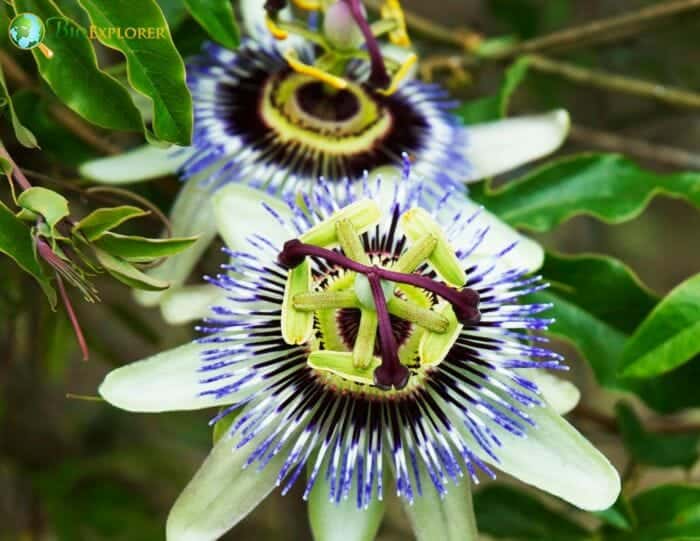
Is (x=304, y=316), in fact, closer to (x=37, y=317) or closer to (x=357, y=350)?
(x=357, y=350)

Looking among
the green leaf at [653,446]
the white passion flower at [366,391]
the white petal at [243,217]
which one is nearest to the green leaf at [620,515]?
the green leaf at [653,446]

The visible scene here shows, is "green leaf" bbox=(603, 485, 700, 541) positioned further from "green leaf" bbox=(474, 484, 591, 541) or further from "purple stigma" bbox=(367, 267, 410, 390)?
"purple stigma" bbox=(367, 267, 410, 390)

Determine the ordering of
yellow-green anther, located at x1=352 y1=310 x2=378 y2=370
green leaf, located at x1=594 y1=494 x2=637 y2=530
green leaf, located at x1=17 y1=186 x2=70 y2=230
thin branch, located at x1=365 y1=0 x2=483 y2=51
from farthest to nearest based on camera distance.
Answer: thin branch, located at x1=365 y1=0 x2=483 y2=51, green leaf, located at x1=594 y1=494 x2=637 y2=530, yellow-green anther, located at x1=352 y1=310 x2=378 y2=370, green leaf, located at x1=17 y1=186 x2=70 y2=230

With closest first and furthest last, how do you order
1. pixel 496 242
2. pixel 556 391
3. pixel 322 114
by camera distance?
pixel 556 391, pixel 496 242, pixel 322 114

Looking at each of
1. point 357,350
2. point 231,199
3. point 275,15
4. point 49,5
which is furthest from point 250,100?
point 357,350

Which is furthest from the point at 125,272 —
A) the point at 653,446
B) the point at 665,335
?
the point at 653,446
